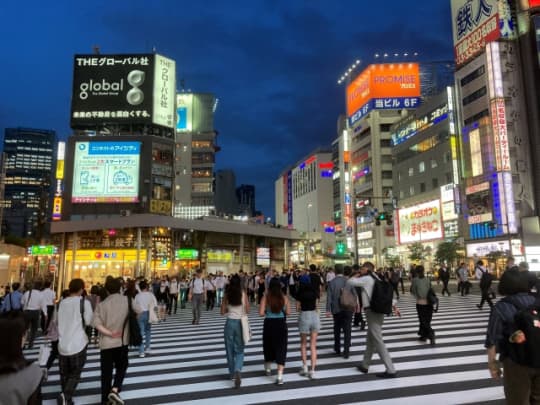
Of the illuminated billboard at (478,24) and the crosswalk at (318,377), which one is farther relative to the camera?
the illuminated billboard at (478,24)

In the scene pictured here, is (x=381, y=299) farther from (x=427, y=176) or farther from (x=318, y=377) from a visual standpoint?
(x=427, y=176)

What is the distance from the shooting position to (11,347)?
2.39m

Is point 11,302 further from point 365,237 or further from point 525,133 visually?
point 365,237

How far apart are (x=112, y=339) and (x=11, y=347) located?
3.34 m

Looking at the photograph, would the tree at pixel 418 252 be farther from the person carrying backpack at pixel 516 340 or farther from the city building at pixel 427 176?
the person carrying backpack at pixel 516 340

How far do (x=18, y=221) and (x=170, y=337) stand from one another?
143m

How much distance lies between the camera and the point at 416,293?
32.9 feet

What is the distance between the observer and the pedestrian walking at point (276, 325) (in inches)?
262

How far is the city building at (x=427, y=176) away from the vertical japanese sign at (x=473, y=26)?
487 centimetres

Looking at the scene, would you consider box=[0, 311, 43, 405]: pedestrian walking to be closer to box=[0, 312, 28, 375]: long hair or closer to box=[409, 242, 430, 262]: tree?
box=[0, 312, 28, 375]: long hair

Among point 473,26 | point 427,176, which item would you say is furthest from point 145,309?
point 427,176

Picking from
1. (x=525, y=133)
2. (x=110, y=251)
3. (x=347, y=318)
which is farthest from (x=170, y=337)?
(x=525, y=133)

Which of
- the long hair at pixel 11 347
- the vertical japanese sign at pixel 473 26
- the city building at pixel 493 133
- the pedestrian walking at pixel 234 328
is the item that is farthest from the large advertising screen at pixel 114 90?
the long hair at pixel 11 347

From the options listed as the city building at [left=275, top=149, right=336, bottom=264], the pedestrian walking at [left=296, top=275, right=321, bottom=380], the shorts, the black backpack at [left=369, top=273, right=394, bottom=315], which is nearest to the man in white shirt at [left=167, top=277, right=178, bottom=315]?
the pedestrian walking at [left=296, top=275, right=321, bottom=380]
